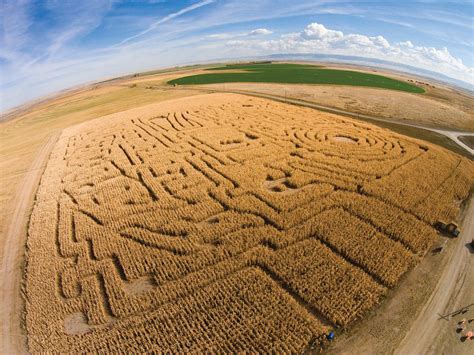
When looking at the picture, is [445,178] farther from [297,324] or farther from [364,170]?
[297,324]

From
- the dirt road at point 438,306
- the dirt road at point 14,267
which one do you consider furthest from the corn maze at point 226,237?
the dirt road at point 438,306

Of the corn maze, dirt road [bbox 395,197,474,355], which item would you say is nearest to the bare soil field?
the corn maze

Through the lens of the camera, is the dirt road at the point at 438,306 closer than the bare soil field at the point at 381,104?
Yes

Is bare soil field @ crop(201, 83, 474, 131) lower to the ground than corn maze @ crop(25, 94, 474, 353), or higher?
higher

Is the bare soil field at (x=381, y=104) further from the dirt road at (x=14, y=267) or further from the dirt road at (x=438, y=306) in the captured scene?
the dirt road at (x=14, y=267)

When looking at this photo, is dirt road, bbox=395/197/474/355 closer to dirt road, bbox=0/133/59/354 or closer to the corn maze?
the corn maze

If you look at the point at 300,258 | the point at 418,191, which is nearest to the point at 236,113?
the point at 418,191

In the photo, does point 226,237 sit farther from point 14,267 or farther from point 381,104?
point 381,104
